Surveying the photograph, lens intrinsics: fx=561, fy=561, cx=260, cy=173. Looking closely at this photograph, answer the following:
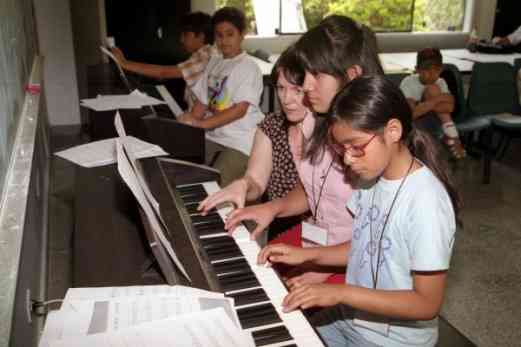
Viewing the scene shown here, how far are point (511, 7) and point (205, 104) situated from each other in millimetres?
5520

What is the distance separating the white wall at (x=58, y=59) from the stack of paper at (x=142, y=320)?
474cm

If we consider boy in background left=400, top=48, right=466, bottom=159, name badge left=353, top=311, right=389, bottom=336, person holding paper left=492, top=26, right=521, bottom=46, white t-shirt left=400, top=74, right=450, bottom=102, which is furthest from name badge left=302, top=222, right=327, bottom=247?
person holding paper left=492, top=26, right=521, bottom=46

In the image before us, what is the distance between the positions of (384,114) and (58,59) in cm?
484

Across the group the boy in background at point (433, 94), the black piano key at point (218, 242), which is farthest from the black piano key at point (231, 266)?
the boy in background at point (433, 94)

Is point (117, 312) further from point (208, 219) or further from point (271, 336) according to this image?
point (208, 219)

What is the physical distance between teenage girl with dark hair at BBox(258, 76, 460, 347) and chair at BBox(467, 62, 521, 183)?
376cm

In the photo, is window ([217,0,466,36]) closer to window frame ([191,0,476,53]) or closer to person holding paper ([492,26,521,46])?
window frame ([191,0,476,53])

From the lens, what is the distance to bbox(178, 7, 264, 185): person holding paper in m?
3.42

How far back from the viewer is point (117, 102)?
10.3 feet

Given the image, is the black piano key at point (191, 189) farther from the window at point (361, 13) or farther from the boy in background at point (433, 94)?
the window at point (361, 13)

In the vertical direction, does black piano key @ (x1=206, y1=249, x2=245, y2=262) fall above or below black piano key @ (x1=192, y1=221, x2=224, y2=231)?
below

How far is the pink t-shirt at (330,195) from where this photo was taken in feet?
6.51

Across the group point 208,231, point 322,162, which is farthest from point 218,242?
point 322,162

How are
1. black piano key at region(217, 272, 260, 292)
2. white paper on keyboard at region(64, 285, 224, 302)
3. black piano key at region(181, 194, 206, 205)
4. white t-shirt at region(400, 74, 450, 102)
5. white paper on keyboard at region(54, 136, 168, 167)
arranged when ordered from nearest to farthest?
white paper on keyboard at region(64, 285, 224, 302)
black piano key at region(217, 272, 260, 292)
black piano key at region(181, 194, 206, 205)
white paper on keyboard at region(54, 136, 168, 167)
white t-shirt at region(400, 74, 450, 102)
